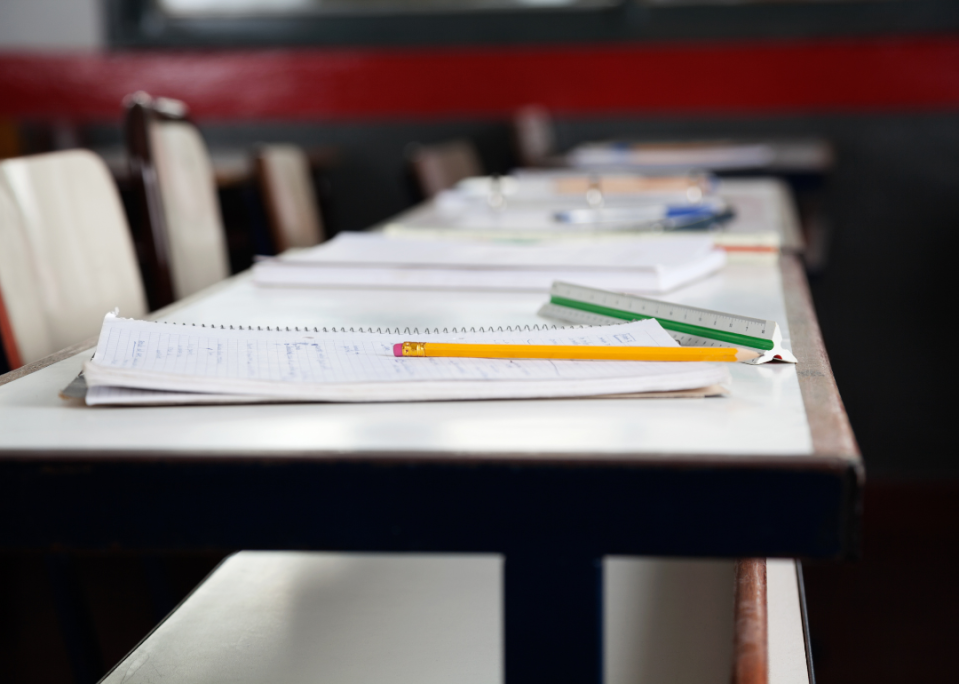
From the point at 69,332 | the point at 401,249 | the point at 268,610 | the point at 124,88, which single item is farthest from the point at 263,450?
the point at 124,88

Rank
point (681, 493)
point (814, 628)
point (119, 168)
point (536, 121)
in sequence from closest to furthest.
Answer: point (681, 493) < point (814, 628) < point (119, 168) < point (536, 121)

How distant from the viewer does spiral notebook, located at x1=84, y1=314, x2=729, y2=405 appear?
1.94ft

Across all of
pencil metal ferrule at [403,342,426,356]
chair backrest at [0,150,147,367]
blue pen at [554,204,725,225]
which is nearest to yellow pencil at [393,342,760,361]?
pencil metal ferrule at [403,342,426,356]

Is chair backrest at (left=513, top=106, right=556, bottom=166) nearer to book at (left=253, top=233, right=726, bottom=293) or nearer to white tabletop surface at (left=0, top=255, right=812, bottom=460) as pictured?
book at (left=253, top=233, right=726, bottom=293)

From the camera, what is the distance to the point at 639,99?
3.03 m

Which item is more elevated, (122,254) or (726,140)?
(122,254)

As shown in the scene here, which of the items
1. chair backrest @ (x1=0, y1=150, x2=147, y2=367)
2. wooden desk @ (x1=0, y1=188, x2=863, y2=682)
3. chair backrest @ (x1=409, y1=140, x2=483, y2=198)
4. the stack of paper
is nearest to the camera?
wooden desk @ (x1=0, y1=188, x2=863, y2=682)

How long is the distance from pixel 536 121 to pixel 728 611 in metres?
2.33

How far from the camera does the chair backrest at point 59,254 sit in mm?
1111

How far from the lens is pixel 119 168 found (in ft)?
8.25

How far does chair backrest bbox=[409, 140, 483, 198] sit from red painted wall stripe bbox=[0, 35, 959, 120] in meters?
0.44

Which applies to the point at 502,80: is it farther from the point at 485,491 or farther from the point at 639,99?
the point at 485,491

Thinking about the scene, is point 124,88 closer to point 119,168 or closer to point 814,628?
point 119,168

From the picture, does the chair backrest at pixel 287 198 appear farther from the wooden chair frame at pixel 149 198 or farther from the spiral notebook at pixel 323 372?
the spiral notebook at pixel 323 372
